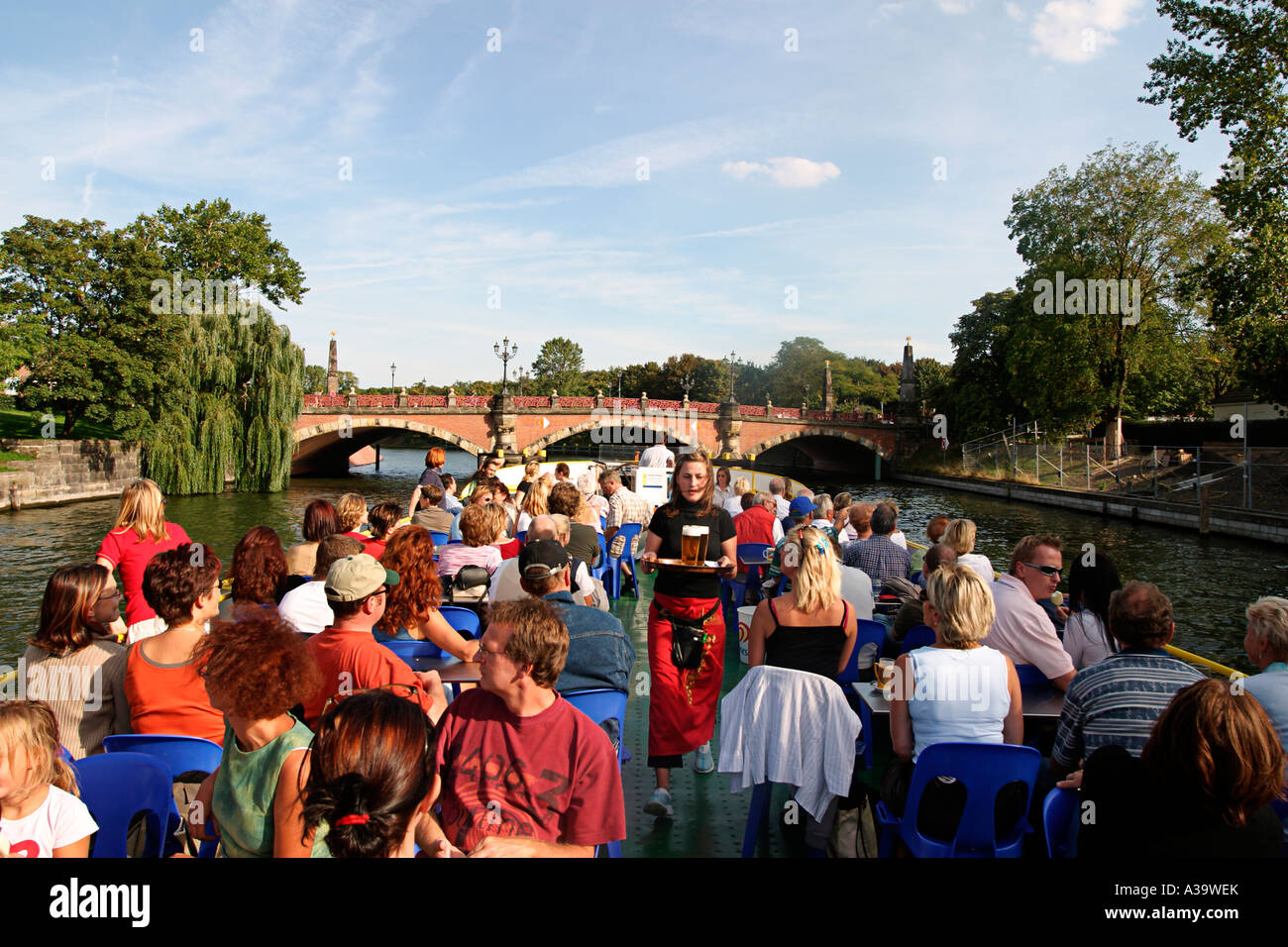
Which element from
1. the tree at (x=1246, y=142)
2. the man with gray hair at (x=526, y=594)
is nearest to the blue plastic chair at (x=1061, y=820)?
the man with gray hair at (x=526, y=594)

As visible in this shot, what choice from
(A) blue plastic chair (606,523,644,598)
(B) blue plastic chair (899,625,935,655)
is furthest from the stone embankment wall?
(B) blue plastic chair (899,625,935,655)

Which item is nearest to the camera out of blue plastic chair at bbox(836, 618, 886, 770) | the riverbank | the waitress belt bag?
the waitress belt bag

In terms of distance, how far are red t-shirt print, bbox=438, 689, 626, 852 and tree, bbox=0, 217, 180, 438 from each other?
28471 millimetres

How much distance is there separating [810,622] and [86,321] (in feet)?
103

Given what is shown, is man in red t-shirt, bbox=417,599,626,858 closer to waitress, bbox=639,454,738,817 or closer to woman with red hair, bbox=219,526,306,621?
waitress, bbox=639,454,738,817

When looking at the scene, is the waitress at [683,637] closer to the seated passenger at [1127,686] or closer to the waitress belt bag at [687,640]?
the waitress belt bag at [687,640]

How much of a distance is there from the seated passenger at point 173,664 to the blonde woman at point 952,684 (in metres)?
2.60

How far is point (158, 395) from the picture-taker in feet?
87.8

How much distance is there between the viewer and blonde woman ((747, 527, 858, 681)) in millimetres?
3471

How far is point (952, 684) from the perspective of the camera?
9.66 feet

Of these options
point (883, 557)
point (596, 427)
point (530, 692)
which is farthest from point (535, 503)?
point (596, 427)

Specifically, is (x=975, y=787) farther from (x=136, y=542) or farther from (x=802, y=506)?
(x=802, y=506)
